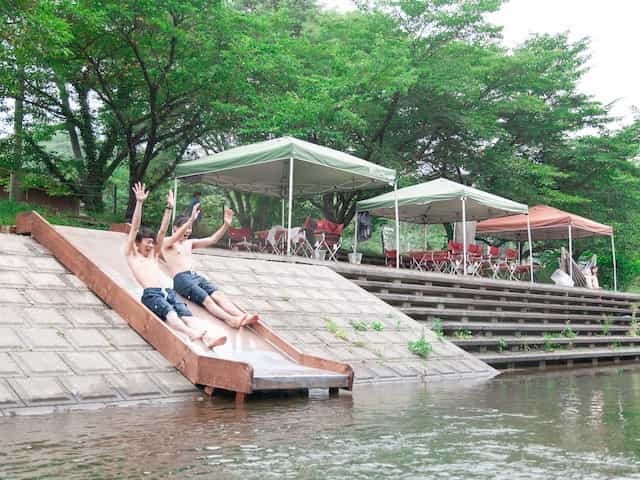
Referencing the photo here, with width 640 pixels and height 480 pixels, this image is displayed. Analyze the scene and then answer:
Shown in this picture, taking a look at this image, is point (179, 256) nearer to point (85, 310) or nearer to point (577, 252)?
point (85, 310)

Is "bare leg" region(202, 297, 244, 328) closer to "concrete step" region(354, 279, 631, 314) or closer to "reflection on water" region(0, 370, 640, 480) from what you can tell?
"reflection on water" region(0, 370, 640, 480)

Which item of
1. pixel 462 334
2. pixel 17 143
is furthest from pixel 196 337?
pixel 17 143

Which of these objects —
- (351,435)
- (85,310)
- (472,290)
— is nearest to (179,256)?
(85,310)

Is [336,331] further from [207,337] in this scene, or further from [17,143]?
[17,143]

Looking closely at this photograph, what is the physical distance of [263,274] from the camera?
1007 centimetres

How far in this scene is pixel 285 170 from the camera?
52.1 feet

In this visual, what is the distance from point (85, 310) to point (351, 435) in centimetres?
351

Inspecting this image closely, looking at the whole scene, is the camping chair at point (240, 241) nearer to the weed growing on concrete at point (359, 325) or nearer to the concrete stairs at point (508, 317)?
the concrete stairs at point (508, 317)

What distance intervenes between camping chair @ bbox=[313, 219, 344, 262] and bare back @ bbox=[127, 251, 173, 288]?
751 centimetres

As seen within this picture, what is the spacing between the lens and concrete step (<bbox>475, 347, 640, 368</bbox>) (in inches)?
450

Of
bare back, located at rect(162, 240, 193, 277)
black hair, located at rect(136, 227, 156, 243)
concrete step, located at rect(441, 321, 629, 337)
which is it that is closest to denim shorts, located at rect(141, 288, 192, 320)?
black hair, located at rect(136, 227, 156, 243)

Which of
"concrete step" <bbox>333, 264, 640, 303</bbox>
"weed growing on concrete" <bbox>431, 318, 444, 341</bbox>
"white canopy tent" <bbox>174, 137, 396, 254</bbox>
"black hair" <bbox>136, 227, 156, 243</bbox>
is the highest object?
"white canopy tent" <bbox>174, 137, 396, 254</bbox>

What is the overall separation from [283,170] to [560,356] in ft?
23.8

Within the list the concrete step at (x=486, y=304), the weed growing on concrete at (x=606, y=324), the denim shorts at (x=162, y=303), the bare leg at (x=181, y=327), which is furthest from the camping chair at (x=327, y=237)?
the bare leg at (x=181, y=327)
